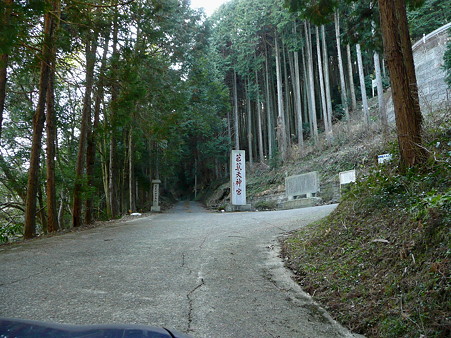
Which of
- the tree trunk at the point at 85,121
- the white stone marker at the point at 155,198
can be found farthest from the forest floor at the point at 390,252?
the white stone marker at the point at 155,198

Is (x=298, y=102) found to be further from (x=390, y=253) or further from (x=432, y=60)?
(x=390, y=253)

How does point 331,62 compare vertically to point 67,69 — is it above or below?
above

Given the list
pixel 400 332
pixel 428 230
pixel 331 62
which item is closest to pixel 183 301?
pixel 400 332

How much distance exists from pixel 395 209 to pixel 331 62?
32.7 m

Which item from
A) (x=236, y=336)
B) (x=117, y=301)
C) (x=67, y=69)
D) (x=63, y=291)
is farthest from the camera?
(x=67, y=69)

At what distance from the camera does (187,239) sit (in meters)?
6.87

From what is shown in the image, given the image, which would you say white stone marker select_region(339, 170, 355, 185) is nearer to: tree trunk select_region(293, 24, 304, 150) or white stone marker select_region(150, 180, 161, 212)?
tree trunk select_region(293, 24, 304, 150)

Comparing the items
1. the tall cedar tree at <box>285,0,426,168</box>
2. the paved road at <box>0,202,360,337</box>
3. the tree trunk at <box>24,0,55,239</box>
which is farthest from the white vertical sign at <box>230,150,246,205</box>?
the tall cedar tree at <box>285,0,426,168</box>

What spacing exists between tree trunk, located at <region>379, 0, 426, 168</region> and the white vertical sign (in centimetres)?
1197

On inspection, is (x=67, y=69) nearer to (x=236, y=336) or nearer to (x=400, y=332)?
(x=236, y=336)

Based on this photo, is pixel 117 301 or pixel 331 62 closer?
pixel 117 301

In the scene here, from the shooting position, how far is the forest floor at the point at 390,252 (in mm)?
2613

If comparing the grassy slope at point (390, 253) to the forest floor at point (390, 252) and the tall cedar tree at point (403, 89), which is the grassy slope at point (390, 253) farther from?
the tall cedar tree at point (403, 89)

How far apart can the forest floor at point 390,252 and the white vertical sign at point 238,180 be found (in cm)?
1049
